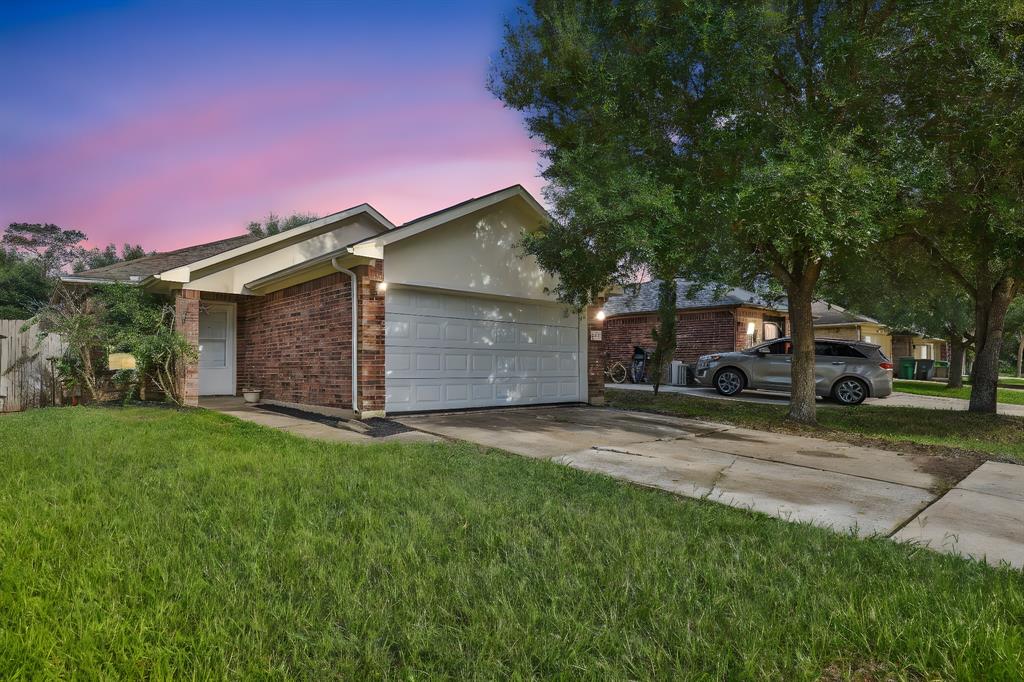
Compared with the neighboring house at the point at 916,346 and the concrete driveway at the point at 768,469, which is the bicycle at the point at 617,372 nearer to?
the concrete driveway at the point at 768,469

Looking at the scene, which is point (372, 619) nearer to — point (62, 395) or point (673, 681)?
point (673, 681)

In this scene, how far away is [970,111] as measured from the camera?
656 centimetres

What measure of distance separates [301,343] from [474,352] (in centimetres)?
340

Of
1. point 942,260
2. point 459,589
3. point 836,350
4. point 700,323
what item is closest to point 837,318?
point 700,323

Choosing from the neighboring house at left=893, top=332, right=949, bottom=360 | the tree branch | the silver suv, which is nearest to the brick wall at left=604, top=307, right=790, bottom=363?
the silver suv

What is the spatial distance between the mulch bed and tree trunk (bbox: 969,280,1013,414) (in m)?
11.7

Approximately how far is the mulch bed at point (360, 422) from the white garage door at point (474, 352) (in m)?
0.84

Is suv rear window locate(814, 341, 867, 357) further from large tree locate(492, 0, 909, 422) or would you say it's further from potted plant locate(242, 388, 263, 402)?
potted plant locate(242, 388, 263, 402)

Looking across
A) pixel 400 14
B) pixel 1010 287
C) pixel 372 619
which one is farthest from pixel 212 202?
pixel 1010 287

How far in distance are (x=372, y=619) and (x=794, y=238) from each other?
726cm

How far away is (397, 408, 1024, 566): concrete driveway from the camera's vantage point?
145 inches

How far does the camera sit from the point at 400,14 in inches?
315

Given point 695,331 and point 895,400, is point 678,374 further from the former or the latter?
point 895,400

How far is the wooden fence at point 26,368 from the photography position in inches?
410
